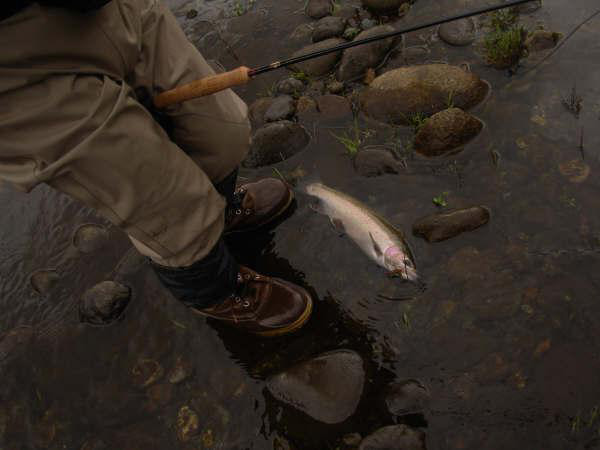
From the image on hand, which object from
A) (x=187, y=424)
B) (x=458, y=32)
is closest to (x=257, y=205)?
(x=187, y=424)

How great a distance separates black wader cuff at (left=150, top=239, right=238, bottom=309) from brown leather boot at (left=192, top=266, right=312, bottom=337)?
0.40 feet

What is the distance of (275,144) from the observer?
4426mm

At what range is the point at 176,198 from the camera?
7.55 feet

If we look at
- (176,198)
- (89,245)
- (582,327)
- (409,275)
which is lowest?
(582,327)

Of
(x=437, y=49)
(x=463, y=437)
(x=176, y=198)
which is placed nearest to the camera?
(x=176, y=198)

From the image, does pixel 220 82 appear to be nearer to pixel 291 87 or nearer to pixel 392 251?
pixel 392 251

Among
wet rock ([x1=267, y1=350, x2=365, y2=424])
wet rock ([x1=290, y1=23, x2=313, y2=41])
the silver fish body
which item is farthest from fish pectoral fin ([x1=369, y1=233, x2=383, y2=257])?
wet rock ([x1=290, y1=23, x2=313, y2=41])

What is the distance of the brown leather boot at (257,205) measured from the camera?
3.78 metres

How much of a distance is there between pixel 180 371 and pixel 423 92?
11.0 ft

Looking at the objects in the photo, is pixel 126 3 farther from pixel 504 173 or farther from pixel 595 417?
pixel 595 417

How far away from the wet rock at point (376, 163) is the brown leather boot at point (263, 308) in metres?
1.44

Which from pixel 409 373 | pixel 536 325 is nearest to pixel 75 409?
pixel 409 373

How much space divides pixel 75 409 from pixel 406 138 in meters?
3.65

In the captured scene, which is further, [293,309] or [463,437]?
[293,309]
